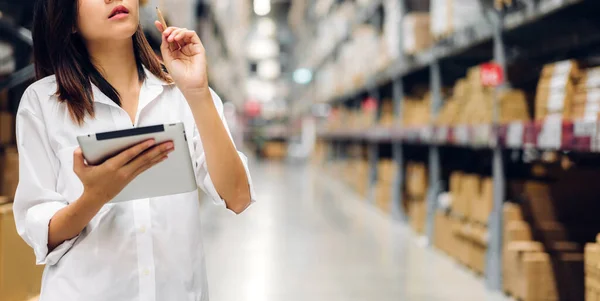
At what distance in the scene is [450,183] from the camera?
Result: 17.1ft

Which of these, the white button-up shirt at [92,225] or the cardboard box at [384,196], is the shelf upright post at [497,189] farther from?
the cardboard box at [384,196]

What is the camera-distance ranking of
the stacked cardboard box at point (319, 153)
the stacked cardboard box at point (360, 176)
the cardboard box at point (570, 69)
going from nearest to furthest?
the cardboard box at point (570, 69), the stacked cardboard box at point (360, 176), the stacked cardboard box at point (319, 153)

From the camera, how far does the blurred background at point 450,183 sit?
2943 mm

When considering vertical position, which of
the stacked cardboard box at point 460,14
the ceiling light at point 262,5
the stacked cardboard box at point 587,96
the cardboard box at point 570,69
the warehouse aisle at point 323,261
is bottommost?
the warehouse aisle at point 323,261

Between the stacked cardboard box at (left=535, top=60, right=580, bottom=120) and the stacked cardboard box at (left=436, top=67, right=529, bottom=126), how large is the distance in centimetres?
39

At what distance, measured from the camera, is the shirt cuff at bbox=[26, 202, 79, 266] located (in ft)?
3.31

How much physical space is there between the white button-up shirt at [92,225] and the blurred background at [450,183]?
896 mm

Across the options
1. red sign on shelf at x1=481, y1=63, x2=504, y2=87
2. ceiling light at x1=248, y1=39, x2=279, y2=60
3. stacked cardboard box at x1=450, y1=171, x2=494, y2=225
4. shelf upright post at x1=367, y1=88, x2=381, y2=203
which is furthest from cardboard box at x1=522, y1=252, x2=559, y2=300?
ceiling light at x1=248, y1=39, x2=279, y2=60

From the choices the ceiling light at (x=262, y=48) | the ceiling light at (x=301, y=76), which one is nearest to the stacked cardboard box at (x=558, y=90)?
the ceiling light at (x=301, y=76)

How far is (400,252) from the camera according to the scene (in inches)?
186

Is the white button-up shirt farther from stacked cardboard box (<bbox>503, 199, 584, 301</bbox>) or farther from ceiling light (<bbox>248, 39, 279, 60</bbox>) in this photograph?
ceiling light (<bbox>248, 39, 279, 60</bbox>)

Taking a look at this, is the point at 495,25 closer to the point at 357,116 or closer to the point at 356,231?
the point at 356,231

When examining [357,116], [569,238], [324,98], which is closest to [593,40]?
[569,238]

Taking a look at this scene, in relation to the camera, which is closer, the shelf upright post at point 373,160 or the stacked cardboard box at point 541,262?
the stacked cardboard box at point 541,262
